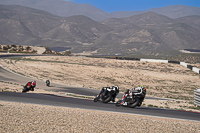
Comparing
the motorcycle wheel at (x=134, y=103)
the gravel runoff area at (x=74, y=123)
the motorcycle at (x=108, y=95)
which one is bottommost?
the gravel runoff area at (x=74, y=123)

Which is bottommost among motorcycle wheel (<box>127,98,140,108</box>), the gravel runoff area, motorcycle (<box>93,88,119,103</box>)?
the gravel runoff area

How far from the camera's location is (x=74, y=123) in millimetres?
10258

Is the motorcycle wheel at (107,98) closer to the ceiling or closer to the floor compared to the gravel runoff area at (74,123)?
closer to the ceiling

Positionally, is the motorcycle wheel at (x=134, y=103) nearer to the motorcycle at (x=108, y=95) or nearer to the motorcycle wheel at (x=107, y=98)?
the motorcycle at (x=108, y=95)

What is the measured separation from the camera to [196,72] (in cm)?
5891

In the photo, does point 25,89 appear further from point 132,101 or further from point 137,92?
point 137,92

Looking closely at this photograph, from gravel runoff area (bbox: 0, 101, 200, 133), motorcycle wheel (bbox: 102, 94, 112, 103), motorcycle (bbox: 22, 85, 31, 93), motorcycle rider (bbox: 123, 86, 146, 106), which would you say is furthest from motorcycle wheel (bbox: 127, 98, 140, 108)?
motorcycle (bbox: 22, 85, 31, 93)

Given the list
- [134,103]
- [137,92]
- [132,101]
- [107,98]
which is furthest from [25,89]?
[137,92]

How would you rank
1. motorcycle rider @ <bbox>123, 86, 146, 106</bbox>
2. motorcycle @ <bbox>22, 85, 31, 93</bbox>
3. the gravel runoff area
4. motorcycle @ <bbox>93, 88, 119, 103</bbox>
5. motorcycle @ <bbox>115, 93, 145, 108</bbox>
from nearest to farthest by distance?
the gravel runoff area
motorcycle rider @ <bbox>123, 86, 146, 106</bbox>
motorcycle @ <bbox>115, 93, 145, 108</bbox>
motorcycle @ <bbox>93, 88, 119, 103</bbox>
motorcycle @ <bbox>22, 85, 31, 93</bbox>

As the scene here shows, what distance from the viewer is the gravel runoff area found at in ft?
30.5

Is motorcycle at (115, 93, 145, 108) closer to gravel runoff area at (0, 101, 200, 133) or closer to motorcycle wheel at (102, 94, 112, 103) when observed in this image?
motorcycle wheel at (102, 94, 112, 103)

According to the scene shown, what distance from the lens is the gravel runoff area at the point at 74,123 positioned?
30.5ft

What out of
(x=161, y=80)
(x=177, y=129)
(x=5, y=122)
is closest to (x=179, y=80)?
(x=161, y=80)

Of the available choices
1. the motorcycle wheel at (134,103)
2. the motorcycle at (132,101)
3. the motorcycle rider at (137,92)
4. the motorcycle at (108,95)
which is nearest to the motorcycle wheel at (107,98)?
the motorcycle at (108,95)
